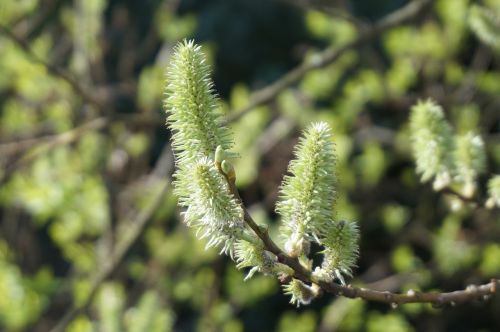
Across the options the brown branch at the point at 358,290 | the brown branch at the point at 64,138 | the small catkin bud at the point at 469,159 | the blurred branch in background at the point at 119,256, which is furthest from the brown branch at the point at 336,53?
the brown branch at the point at 358,290

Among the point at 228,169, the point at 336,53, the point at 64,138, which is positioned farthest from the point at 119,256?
the point at 228,169

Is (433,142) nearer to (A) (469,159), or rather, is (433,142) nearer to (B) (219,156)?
(A) (469,159)

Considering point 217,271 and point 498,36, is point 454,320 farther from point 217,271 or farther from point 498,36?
point 498,36

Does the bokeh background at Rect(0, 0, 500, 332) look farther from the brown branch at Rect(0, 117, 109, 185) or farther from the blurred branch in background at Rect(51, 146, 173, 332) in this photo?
the blurred branch in background at Rect(51, 146, 173, 332)

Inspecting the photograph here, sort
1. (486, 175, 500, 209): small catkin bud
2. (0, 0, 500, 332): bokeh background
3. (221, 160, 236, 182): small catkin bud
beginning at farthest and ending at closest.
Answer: (0, 0, 500, 332): bokeh background → (486, 175, 500, 209): small catkin bud → (221, 160, 236, 182): small catkin bud

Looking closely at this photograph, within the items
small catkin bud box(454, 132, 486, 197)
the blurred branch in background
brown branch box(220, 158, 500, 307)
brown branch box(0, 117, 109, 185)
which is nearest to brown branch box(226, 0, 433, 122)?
the blurred branch in background

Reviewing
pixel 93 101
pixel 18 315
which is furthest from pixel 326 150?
pixel 18 315
